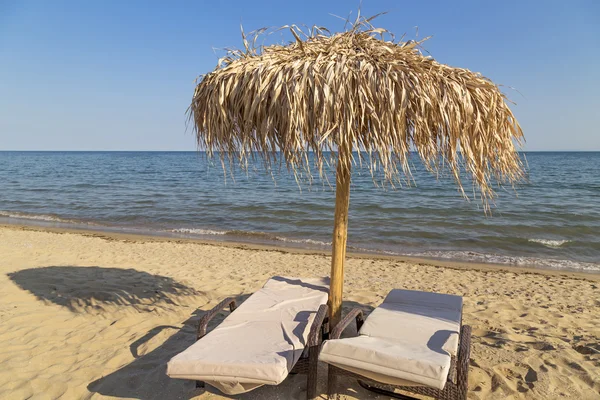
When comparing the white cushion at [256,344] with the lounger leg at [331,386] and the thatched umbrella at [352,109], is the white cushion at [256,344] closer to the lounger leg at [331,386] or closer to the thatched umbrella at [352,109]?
the lounger leg at [331,386]

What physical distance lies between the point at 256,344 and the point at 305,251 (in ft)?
21.3

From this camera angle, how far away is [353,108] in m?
2.68

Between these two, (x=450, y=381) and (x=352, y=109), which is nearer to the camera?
(x=450, y=381)

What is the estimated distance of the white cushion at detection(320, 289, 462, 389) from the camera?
230 cm

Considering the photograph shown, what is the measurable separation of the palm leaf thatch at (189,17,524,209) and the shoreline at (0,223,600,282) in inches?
208

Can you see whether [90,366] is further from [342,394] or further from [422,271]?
[422,271]

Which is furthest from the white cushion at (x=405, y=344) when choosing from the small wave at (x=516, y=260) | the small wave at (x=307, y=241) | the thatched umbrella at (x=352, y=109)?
the small wave at (x=307, y=241)

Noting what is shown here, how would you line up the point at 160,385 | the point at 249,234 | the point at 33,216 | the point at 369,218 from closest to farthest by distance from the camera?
the point at 160,385 < the point at 249,234 < the point at 369,218 < the point at 33,216

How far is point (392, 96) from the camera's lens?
2.67m

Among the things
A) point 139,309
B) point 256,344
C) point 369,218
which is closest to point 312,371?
point 256,344

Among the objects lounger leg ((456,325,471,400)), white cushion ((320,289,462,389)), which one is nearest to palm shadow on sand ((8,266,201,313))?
white cushion ((320,289,462,389))

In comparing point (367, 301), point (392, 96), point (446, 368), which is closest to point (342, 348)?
point (446, 368)

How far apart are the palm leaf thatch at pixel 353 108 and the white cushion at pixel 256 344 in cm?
121

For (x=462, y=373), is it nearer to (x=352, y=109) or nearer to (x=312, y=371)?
(x=312, y=371)
